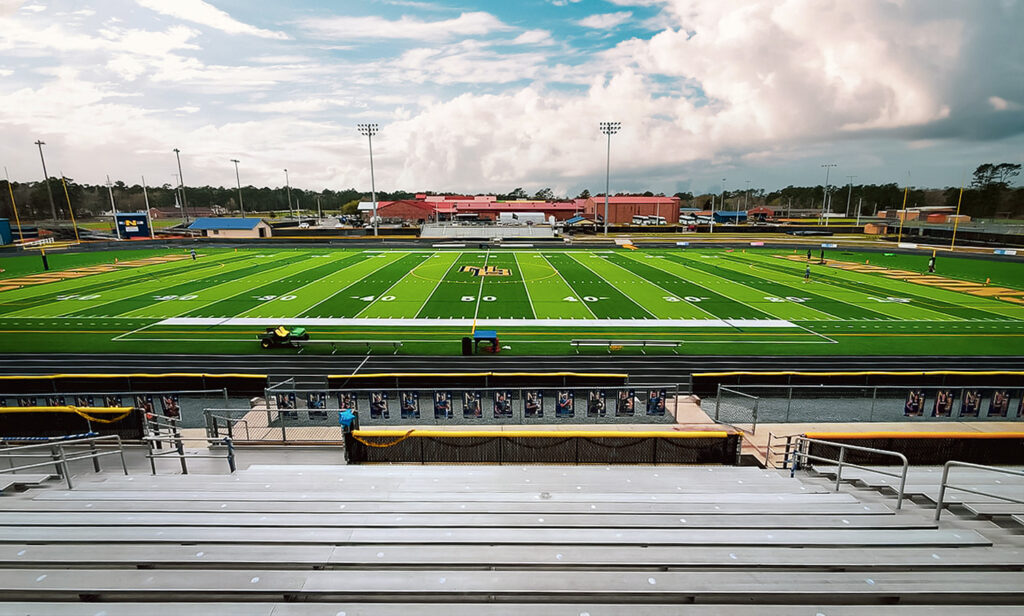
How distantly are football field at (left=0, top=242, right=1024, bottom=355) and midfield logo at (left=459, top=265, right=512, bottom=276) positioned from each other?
1.02 feet

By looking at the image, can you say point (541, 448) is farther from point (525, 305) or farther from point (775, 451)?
point (525, 305)

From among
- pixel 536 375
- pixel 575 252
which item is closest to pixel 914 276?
pixel 575 252

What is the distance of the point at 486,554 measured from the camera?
4.59m

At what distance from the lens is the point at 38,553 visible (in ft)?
14.7

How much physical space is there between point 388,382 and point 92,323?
75.5 ft

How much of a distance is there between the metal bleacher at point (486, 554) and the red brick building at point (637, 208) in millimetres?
122185

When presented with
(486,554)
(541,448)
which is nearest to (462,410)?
(541,448)


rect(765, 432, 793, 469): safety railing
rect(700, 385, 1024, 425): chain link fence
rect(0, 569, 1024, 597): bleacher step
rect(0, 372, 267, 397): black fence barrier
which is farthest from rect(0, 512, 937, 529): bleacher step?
rect(0, 372, 267, 397): black fence barrier

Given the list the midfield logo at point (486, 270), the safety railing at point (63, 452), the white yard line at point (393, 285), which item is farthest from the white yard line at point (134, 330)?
the midfield logo at point (486, 270)

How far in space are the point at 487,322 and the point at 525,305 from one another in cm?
499

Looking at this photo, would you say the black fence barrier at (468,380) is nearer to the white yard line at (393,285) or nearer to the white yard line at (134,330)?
the white yard line at (393,285)

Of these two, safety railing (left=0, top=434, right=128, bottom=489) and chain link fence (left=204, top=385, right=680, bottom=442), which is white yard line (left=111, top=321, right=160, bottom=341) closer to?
chain link fence (left=204, top=385, right=680, bottom=442)

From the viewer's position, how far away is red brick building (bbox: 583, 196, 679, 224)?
124 meters

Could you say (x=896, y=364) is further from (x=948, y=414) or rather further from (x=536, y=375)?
(x=536, y=375)
